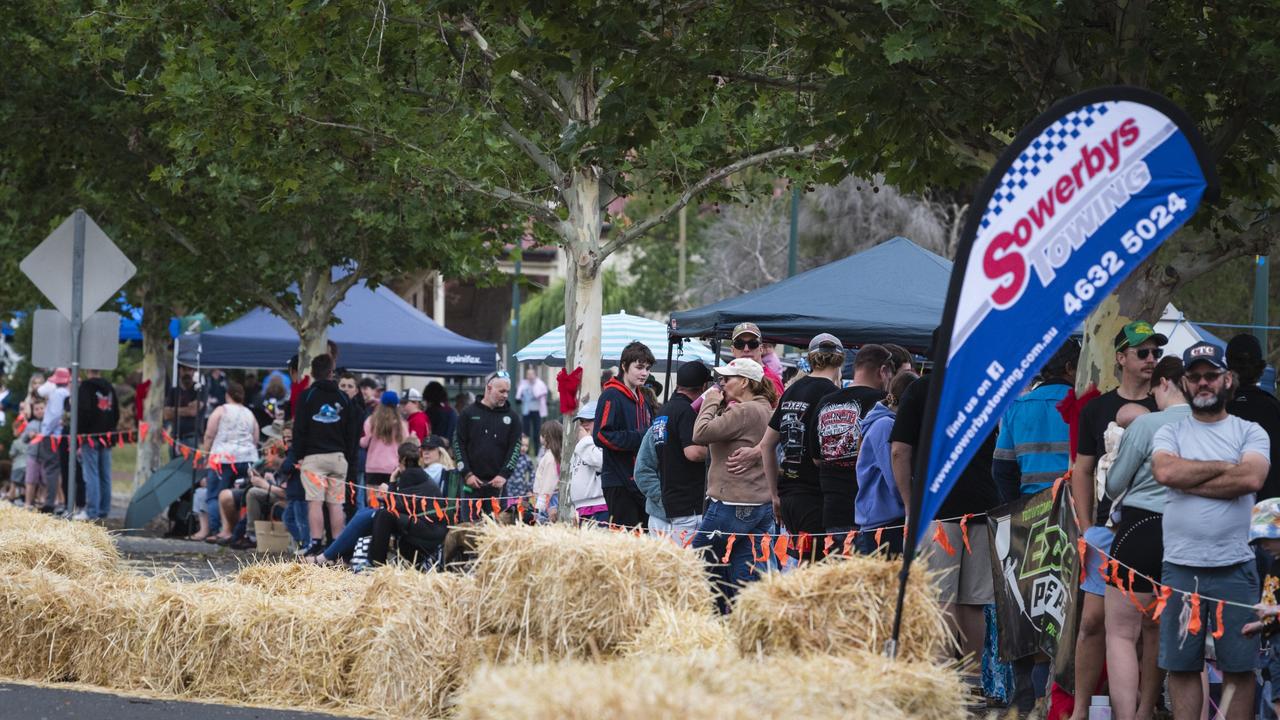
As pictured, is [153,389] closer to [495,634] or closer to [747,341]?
[747,341]

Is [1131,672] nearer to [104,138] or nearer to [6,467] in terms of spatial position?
[104,138]

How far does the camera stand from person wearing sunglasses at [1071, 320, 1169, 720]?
8.22m

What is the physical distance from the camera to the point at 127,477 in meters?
34.9

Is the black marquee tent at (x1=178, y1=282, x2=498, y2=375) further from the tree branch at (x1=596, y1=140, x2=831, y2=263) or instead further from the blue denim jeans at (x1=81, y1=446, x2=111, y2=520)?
the tree branch at (x1=596, y1=140, x2=831, y2=263)

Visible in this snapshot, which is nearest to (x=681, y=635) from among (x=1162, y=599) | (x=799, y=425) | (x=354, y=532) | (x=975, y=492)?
(x=1162, y=599)

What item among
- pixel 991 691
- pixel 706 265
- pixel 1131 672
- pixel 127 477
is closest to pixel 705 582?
pixel 1131 672

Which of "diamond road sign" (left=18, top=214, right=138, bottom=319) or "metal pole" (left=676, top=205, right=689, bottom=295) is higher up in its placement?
"metal pole" (left=676, top=205, right=689, bottom=295)

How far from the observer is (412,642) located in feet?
26.1

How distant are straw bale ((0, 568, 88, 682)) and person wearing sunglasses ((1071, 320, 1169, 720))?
524 cm

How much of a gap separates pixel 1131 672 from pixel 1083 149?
3.42 meters

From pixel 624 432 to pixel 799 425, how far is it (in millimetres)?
2206

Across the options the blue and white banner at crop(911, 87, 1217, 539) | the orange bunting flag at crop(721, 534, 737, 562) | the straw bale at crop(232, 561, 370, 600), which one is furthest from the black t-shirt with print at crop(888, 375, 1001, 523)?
the blue and white banner at crop(911, 87, 1217, 539)

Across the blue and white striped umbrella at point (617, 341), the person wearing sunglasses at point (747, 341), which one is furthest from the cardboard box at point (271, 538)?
the person wearing sunglasses at point (747, 341)

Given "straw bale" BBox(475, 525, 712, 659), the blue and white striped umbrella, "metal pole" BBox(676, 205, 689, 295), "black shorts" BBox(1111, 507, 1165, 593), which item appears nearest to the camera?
"straw bale" BBox(475, 525, 712, 659)
